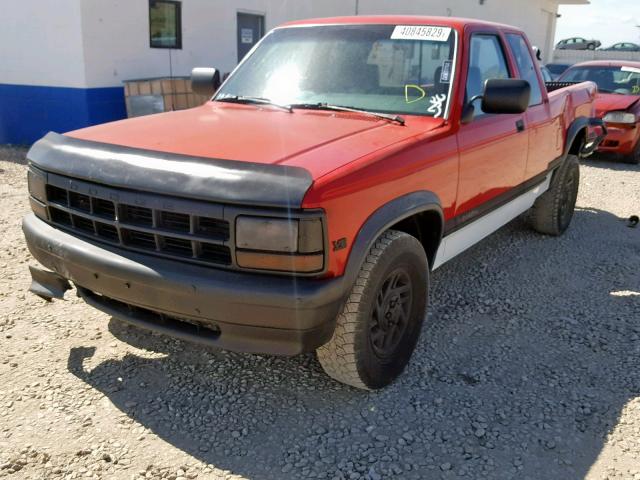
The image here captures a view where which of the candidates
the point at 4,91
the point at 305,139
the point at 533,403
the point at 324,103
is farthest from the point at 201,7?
the point at 533,403

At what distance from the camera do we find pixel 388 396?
314 centimetres

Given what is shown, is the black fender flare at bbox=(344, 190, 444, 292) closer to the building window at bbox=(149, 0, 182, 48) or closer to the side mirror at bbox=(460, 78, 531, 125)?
the side mirror at bbox=(460, 78, 531, 125)

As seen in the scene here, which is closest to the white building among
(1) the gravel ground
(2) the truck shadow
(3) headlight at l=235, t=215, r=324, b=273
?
(1) the gravel ground

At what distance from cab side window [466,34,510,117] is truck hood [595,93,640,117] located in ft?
20.6

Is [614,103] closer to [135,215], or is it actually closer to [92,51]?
[92,51]

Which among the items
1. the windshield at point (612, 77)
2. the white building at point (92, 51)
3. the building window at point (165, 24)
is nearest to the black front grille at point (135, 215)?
the white building at point (92, 51)

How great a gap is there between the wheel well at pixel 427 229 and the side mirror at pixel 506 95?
0.71 m

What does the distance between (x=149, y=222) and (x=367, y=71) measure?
1.70m

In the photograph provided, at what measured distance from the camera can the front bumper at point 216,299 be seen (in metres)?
2.46

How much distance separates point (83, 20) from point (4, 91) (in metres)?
2.18

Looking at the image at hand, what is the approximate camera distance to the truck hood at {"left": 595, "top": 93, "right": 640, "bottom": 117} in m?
9.77

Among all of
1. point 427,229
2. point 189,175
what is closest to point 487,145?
point 427,229

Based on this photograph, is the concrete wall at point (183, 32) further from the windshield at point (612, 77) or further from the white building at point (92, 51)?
the windshield at point (612, 77)

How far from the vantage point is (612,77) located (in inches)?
419
